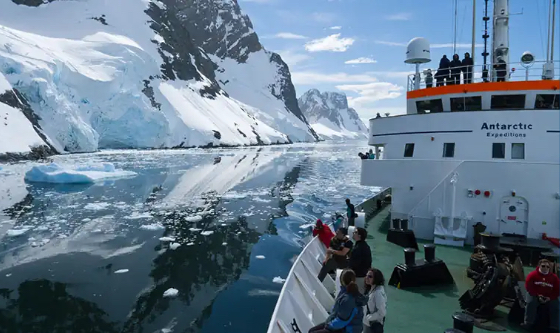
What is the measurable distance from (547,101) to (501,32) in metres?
2.88

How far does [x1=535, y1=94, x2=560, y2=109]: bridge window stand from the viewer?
11.2 meters

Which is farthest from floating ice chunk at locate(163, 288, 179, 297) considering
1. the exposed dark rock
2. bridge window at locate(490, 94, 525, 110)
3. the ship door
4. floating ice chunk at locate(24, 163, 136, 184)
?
the exposed dark rock

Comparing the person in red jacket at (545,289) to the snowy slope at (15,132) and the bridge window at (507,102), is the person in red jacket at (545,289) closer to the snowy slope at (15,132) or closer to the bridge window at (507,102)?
the bridge window at (507,102)

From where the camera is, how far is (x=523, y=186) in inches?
384

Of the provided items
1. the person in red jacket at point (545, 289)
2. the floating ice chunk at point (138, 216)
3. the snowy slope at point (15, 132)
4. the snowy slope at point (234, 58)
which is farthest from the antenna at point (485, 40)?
the snowy slope at point (234, 58)

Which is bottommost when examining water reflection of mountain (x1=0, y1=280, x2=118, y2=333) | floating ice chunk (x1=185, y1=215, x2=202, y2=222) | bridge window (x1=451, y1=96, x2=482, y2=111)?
water reflection of mountain (x1=0, y1=280, x2=118, y2=333)

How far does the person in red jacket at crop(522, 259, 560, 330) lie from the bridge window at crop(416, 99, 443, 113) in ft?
25.4

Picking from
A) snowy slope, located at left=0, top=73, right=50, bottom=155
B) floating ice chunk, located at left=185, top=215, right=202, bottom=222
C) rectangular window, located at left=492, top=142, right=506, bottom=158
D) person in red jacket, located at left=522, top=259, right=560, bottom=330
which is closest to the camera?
person in red jacket, located at left=522, top=259, right=560, bottom=330

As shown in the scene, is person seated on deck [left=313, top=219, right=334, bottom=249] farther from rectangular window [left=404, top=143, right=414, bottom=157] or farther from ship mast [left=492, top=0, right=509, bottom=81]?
ship mast [left=492, top=0, right=509, bottom=81]

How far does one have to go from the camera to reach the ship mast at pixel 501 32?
1263cm

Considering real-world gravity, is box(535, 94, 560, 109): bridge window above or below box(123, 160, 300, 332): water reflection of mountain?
above

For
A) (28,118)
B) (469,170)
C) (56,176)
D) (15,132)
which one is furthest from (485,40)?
(28,118)

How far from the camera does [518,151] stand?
413 inches

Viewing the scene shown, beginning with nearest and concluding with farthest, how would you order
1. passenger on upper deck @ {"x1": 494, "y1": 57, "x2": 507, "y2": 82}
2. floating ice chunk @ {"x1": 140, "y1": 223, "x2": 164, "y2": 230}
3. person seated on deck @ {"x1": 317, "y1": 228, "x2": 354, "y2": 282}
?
1. person seated on deck @ {"x1": 317, "y1": 228, "x2": 354, "y2": 282}
2. passenger on upper deck @ {"x1": 494, "y1": 57, "x2": 507, "y2": 82}
3. floating ice chunk @ {"x1": 140, "y1": 223, "x2": 164, "y2": 230}
